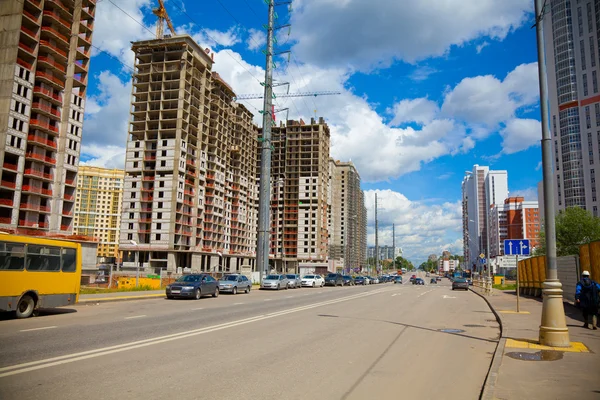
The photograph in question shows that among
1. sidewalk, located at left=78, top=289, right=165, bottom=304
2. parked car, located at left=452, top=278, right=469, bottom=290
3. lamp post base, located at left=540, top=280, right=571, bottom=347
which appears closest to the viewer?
lamp post base, located at left=540, top=280, right=571, bottom=347

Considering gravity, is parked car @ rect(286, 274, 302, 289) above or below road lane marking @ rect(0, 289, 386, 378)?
below

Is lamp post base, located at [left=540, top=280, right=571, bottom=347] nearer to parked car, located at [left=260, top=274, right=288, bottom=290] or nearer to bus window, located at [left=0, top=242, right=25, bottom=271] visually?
bus window, located at [left=0, top=242, right=25, bottom=271]

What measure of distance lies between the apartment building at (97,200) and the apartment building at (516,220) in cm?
14001

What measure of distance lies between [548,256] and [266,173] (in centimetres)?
4198

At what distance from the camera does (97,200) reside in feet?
557

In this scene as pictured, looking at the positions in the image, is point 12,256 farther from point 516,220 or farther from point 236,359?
point 516,220

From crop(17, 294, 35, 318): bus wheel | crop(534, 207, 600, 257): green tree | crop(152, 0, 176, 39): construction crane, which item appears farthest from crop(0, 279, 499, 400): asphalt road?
crop(152, 0, 176, 39): construction crane

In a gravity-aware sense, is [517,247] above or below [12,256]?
above

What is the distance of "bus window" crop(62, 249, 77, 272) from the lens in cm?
1584

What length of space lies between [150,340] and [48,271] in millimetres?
7135

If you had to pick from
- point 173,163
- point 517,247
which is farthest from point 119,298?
point 173,163

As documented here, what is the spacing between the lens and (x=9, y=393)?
5.76 metres

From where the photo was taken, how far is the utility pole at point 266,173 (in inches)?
1987

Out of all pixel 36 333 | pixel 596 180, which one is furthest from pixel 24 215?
pixel 596 180
